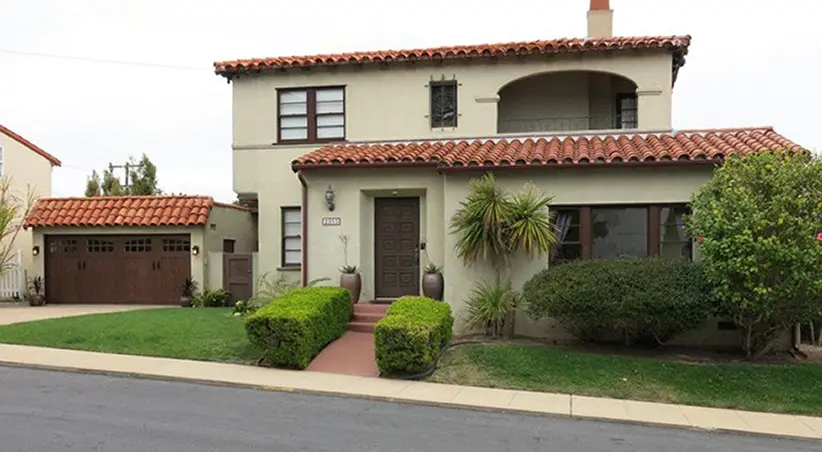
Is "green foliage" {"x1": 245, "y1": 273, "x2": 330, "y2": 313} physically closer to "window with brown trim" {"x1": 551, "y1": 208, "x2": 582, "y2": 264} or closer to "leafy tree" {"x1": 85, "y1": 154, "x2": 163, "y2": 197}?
"window with brown trim" {"x1": 551, "y1": 208, "x2": 582, "y2": 264}

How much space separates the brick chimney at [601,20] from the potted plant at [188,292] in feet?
43.1

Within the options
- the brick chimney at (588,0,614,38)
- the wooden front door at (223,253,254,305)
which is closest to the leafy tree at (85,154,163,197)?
the wooden front door at (223,253,254,305)

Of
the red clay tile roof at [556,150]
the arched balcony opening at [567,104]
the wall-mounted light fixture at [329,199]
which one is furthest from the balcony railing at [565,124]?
the wall-mounted light fixture at [329,199]

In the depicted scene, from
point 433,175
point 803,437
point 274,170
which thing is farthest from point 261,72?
point 803,437

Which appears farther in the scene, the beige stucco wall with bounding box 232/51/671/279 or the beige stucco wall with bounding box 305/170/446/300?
the beige stucco wall with bounding box 232/51/671/279

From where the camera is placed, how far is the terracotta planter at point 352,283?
1273 centimetres

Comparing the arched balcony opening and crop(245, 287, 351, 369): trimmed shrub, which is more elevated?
the arched balcony opening

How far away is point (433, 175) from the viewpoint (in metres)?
13.2

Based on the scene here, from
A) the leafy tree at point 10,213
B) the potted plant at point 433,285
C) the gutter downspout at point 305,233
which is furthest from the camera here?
the leafy tree at point 10,213

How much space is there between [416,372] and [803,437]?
16.6 ft

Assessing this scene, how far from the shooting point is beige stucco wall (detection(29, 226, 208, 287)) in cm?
1755

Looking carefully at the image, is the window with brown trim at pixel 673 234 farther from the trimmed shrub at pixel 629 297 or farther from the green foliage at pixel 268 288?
the green foliage at pixel 268 288

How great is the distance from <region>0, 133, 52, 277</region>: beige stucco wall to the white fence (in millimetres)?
260

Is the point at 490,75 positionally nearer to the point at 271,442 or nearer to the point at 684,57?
the point at 684,57
